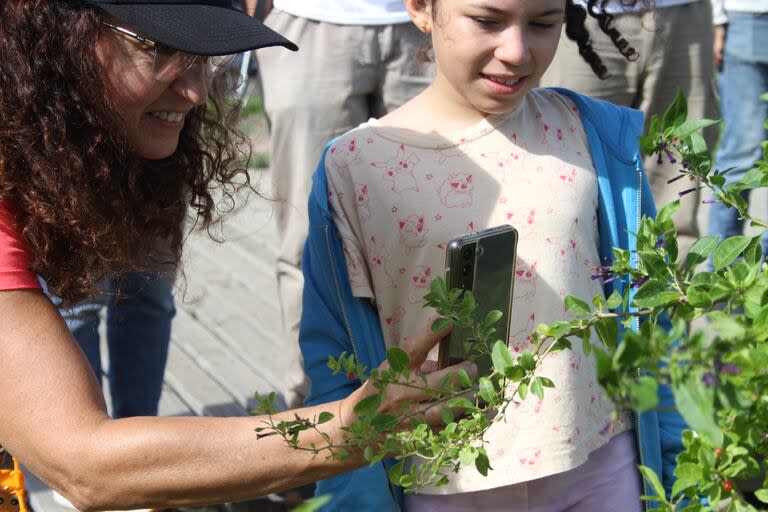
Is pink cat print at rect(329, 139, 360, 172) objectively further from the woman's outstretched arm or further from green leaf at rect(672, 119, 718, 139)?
green leaf at rect(672, 119, 718, 139)

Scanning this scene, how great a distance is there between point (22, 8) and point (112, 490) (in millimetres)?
801

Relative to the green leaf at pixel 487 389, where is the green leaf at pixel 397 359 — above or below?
above

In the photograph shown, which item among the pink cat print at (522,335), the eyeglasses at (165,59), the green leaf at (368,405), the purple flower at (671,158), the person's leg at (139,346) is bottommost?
the person's leg at (139,346)

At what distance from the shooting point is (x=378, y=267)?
190 centimetres

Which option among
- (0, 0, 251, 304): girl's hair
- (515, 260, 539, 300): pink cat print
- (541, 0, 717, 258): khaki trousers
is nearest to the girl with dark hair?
(515, 260, 539, 300): pink cat print

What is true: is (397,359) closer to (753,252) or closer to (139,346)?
(753,252)

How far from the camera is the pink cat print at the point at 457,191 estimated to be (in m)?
1.88

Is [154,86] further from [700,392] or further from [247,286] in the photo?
[247,286]

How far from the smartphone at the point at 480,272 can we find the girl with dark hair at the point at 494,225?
294 mm

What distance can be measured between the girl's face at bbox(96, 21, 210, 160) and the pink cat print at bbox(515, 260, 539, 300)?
668 mm

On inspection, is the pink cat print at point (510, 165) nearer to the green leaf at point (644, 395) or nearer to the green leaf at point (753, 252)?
the green leaf at point (753, 252)

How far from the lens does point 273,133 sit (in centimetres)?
317

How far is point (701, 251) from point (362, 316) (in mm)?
864

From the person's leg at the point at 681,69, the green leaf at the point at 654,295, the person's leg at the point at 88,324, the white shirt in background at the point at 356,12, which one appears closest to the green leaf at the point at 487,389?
the green leaf at the point at 654,295
